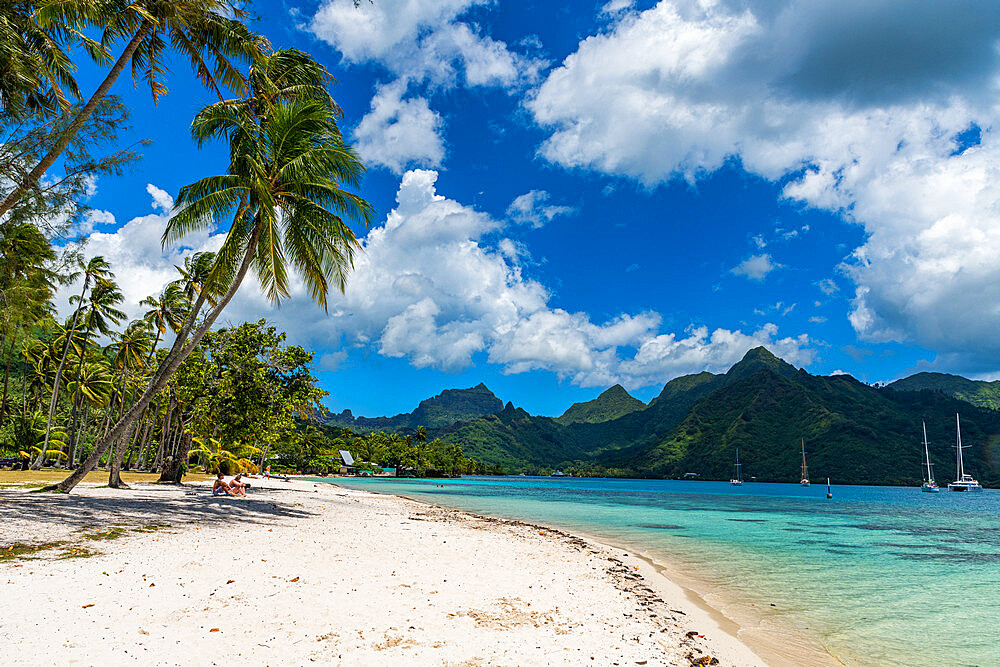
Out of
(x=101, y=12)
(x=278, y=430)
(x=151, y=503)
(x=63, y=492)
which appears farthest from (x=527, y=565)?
(x=278, y=430)

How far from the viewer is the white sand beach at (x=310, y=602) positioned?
187 inches

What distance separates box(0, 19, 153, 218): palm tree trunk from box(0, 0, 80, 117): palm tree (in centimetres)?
81

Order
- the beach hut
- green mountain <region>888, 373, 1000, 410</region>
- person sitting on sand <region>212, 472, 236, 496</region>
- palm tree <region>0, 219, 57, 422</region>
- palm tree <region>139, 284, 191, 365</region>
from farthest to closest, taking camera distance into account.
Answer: green mountain <region>888, 373, 1000, 410</region> → the beach hut → palm tree <region>139, 284, 191, 365</region> → person sitting on sand <region>212, 472, 236, 496</region> → palm tree <region>0, 219, 57, 422</region>

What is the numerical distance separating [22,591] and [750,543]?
22001 mm

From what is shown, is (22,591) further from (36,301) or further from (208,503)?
(36,301)

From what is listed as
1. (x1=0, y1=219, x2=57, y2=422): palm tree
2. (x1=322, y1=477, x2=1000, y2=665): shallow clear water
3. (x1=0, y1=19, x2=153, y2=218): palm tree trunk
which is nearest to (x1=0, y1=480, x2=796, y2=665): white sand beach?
(x1=322, y1=477, x2=1000, y2=665): shallow clear water

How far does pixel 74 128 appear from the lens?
12.1 m

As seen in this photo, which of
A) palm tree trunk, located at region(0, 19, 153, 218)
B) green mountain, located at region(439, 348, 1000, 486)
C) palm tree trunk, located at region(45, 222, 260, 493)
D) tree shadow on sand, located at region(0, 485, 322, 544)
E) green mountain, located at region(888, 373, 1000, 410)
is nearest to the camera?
tree shadow on sand, located at region(0, 485, 322, 544)

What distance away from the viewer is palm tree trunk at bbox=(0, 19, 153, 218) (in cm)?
1139

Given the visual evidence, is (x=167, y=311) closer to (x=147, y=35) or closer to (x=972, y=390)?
(x=147, y=35)

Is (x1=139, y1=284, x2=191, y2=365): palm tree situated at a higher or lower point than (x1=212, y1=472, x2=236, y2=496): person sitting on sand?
higher

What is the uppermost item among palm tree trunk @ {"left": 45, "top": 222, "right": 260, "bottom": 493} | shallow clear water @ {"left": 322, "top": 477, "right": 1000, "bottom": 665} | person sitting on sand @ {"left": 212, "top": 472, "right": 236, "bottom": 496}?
palm tree trunk @ {"left": 45, "top": 222, "right": 260, "bottom": 493}

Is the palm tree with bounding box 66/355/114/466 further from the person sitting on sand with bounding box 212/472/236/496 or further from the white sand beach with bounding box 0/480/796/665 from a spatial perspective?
the white sand beach with bounding box 0/480/796/665

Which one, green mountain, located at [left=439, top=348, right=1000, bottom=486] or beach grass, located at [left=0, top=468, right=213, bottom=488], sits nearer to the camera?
beach grass, located at [left=0, top=468, right=213, bottom=488]
